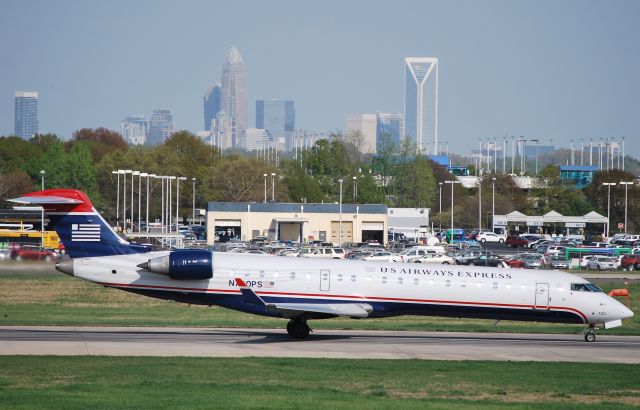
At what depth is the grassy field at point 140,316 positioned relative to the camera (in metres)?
38.3

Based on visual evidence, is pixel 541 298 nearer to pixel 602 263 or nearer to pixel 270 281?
pixel 270 281

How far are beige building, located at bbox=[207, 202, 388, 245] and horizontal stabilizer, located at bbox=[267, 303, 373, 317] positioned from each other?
70.2 meters

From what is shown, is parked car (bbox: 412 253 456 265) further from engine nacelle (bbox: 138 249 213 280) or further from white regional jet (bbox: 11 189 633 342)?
engine nacelle (bbox: 138 249 213 280)

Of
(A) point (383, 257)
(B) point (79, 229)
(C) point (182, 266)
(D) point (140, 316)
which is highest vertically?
(B) point (79, 229)

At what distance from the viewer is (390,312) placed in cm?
3353

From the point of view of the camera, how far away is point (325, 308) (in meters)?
32.9

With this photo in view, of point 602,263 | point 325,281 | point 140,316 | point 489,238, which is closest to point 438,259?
point 602,263

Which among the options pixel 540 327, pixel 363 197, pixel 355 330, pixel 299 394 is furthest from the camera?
pixel 363 197

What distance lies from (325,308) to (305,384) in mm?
8708

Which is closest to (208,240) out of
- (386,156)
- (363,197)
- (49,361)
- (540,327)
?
(363,197)

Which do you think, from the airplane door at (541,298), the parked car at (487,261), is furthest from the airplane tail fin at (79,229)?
the parked car at (487,261)

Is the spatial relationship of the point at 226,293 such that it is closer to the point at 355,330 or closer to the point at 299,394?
the point at 355,330

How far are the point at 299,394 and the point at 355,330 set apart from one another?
47.3 feet

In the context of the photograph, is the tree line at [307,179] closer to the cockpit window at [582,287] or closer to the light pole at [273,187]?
the light pole at [273,187]
